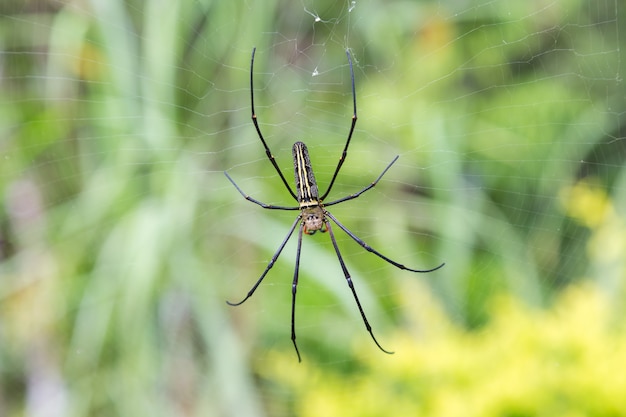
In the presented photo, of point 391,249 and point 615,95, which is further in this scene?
point 615,95

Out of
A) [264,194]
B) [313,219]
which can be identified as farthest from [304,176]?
[264,194]

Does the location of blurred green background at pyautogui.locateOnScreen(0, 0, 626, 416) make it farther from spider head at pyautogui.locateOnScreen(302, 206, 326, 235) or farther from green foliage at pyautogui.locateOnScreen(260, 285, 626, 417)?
spider head at pyautogui.locateOnScreen(302, 206, 326, 235)

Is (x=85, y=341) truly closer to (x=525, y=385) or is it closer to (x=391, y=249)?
(x=391, y=249)

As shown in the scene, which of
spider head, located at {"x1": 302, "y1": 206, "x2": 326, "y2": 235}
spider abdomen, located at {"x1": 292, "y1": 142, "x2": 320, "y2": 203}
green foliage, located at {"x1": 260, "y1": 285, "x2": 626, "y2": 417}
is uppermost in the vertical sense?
spider abdomen, located at {"x1": 292, "y1": 142, "x2": 320, "y2": 203}

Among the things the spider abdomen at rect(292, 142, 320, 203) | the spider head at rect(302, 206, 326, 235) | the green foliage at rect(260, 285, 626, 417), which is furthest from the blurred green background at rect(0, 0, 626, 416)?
the spider abdomen at rect(292, 142, 320, 203)

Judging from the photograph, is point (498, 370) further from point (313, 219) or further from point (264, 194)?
point (264, 194)

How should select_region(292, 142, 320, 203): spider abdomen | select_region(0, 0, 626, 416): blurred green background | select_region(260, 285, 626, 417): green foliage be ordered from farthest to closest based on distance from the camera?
1. select_region(0, 0, 626, 416): blurred green background
2. select_region(260, 285, 626, 417): green foliage
3. select_region(292, 142, 320, 203): spider abdomen

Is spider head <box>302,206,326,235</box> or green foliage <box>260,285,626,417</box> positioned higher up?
spider head <box>302,206,326,235</box>

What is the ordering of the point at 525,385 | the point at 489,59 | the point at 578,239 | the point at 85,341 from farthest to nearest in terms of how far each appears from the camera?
the point at 578,239 < the point at 489,59 < the point at 85,341 < the point at 525,385

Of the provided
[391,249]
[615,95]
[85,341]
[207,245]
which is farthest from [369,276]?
[615,95]
